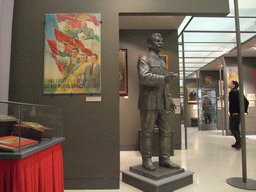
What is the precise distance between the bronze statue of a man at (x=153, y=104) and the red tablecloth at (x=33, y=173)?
4.75ft

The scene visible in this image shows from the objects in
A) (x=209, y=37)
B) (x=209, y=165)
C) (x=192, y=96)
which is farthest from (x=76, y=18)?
(x=192, y=96)

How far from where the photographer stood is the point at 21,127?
1.70 meters

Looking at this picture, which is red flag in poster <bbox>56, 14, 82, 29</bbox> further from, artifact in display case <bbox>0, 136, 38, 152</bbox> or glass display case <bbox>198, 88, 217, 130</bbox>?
glass display case <bbox>198, 88, 217, 130</bbox>

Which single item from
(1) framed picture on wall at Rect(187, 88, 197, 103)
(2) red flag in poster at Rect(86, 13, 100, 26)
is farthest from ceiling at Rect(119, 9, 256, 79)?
(1) framed picture on wall at Rect(187, 88, 197, 103)

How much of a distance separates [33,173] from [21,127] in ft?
1.33

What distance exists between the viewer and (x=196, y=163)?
448 cm

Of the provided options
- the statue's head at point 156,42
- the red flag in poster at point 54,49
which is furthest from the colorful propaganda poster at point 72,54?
the statue's head at point 156,42

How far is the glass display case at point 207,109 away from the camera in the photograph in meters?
11.8

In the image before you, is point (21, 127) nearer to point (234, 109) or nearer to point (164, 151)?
point (164, 151)

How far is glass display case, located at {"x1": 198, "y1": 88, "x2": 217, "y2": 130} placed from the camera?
11.8 m

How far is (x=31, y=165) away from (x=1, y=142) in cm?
30

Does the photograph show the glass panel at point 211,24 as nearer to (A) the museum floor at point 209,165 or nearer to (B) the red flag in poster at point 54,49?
(A) the museum floor at point 209,165

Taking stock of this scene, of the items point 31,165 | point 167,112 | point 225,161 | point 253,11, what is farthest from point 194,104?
point 31,165

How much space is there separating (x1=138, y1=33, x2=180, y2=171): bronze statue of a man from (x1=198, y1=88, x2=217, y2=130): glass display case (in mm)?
9195
